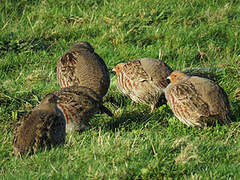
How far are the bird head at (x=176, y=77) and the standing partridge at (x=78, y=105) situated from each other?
43.3 inches

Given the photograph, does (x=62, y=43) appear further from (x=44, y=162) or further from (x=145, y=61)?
(x=44, y=162)

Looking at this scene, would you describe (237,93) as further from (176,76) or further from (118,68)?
(118,68)

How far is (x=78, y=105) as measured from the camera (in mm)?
6031

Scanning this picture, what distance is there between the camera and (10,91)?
21.9ft

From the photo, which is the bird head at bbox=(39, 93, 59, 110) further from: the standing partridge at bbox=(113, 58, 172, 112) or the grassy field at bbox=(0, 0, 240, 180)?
the standing partridge at bbox=(113, 58, 172, 112)

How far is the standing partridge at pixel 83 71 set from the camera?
677 cm

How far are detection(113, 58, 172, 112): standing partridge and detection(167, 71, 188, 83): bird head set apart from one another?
0.34m

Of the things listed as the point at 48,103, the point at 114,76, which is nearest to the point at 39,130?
the point at 48,103

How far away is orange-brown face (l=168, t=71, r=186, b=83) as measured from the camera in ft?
20.9

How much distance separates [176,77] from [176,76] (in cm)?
3

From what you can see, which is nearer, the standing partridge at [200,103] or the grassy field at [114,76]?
the grassy field at [114,76]

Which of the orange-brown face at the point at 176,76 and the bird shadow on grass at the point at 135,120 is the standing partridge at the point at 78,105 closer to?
the bird shadow on grass at the point at 135,120

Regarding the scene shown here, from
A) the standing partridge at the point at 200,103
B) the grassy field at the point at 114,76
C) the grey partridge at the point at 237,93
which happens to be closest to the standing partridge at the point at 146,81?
the grassy field at the point at 114,76

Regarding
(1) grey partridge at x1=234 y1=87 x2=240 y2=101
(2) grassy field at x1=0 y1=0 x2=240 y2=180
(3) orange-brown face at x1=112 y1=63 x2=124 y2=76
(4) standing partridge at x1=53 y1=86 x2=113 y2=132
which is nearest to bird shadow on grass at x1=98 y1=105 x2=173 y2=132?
(2) grassy field at x1=0 y1=0 x2=240 y2=180
